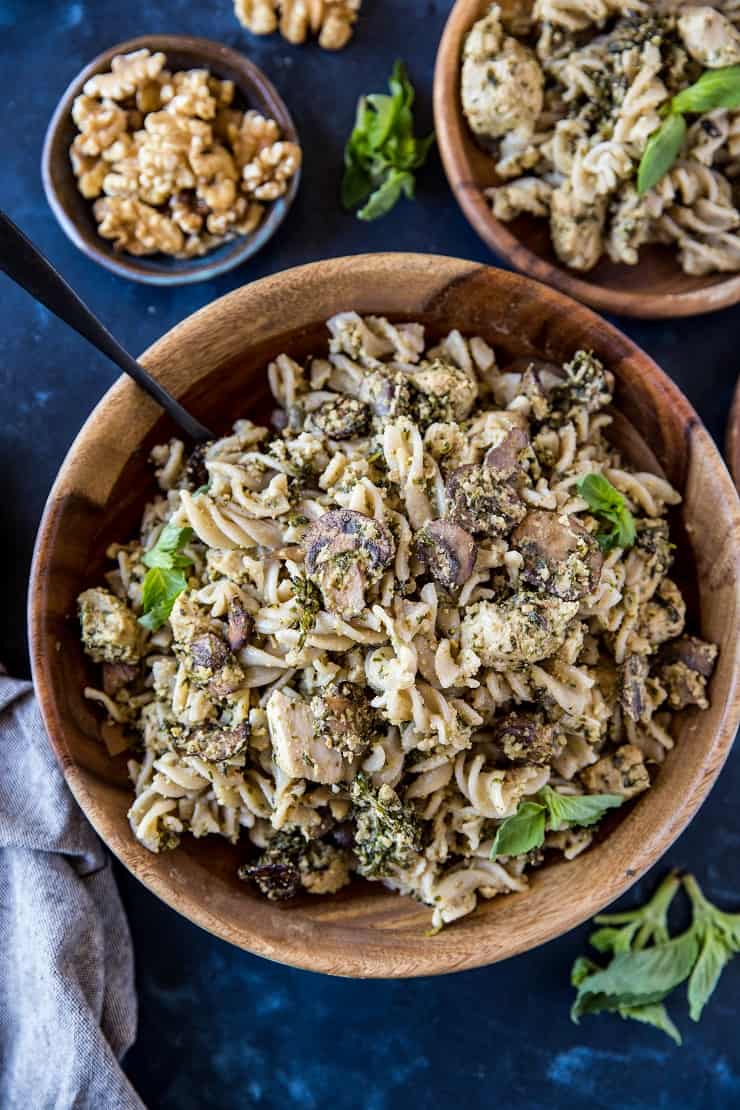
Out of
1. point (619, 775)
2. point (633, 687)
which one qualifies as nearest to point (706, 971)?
point (619, 775)

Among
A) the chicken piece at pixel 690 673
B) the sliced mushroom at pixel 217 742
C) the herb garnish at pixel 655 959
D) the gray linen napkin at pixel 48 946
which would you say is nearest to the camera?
the sliced mushroom at pixel 217 742

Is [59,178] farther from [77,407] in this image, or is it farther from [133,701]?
[133,701]

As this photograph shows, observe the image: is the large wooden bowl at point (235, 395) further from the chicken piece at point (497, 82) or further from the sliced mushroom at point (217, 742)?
the chicken piece at point (497, 82)

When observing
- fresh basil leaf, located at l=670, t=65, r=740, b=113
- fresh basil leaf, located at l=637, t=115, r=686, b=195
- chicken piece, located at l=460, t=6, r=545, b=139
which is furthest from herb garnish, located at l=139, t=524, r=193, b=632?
fresh basil leaf, located at l=670, t=65, r=740, b=113

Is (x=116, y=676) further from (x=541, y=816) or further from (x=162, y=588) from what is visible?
(x=541, y=816)

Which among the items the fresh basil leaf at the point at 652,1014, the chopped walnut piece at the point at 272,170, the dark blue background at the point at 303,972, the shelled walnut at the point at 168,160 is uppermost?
the shelled walnut at the point at 168,160

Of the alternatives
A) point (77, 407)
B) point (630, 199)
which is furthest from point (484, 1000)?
point (630, 199)

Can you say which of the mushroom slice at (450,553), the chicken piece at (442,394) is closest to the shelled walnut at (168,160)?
the chicken piece at (442,394)
